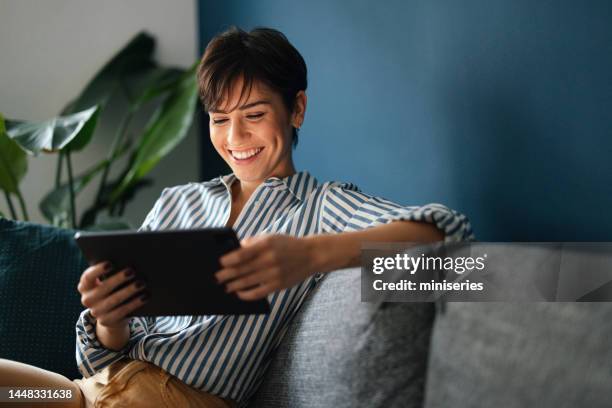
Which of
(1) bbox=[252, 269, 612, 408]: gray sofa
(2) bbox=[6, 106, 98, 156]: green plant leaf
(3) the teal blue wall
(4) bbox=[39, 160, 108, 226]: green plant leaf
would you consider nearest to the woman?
(1) bbox=[252, 269, 612, 408]: gray sofa

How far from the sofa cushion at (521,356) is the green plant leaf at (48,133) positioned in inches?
50.7

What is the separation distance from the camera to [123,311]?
122 cm

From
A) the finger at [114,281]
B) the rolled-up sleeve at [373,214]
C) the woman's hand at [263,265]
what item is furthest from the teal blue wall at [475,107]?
the finger at [114,281]

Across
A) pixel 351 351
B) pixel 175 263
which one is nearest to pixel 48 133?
pixel 175 263

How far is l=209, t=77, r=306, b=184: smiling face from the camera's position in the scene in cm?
152

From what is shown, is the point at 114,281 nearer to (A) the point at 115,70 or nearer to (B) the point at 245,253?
(B) the point at 245,253

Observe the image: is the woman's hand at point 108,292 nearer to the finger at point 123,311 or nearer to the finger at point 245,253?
the finger at point 123,311

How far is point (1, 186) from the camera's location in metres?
2.28

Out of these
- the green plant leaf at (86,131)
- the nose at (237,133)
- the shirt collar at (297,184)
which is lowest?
the shirt collar at (297,184)

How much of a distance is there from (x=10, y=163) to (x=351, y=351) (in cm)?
148

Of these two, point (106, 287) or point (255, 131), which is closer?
point (106, 287)

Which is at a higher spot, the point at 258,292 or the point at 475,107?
the point at 475,107

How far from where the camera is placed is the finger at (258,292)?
43.1 inches

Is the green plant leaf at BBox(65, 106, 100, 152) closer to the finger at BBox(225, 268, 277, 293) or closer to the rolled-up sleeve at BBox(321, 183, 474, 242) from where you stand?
the rolled-up sleeve at BBox(321, 183, 474, 242)
